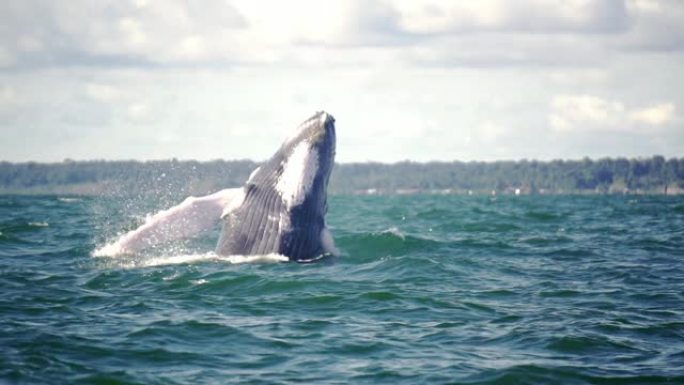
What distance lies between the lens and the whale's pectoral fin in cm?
1548

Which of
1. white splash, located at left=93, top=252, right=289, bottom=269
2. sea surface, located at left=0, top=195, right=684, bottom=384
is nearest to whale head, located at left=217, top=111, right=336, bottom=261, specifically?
white splash, located at left=93, top=252, right=289, bottom=269

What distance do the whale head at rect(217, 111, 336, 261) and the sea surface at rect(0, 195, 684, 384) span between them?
1.28 ft

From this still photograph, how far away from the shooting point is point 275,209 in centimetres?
1587

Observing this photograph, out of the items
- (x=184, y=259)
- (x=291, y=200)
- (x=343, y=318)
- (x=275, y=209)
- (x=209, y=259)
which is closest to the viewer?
(x=343, y=318)

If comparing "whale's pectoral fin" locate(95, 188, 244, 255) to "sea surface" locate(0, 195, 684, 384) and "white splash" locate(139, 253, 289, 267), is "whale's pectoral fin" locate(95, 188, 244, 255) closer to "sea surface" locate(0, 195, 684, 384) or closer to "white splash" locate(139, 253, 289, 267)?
"sea surface" locate(0, 195, 684, 384)

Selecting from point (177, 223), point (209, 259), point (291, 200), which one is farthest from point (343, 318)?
point (209, 259)

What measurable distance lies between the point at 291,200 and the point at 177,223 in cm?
181

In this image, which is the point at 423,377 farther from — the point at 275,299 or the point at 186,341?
the point at 275,299

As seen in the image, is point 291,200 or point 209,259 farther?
point 209,259

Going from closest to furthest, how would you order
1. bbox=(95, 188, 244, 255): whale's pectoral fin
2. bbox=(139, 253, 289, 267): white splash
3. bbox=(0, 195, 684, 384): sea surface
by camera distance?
bbox=(0, 195, 684, 384): sea surface
bbox=(95, 188, 244, 255): whale's pectoral fin
bbox=(139, 253, 289, 267): white splash

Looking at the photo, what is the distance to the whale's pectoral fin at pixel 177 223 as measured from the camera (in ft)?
50.8

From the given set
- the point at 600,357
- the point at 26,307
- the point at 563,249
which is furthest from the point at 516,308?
the point at 563,249

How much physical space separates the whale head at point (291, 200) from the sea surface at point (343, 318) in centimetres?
39

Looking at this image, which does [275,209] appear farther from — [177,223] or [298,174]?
[177,223]
